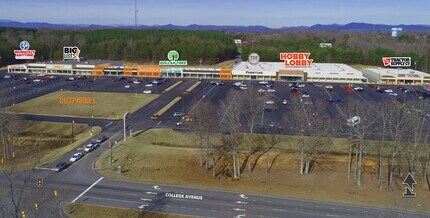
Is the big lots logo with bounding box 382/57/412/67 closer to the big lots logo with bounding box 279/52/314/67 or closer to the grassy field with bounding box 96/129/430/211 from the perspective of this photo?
the big lots logo with bounding box 279/52/314/67

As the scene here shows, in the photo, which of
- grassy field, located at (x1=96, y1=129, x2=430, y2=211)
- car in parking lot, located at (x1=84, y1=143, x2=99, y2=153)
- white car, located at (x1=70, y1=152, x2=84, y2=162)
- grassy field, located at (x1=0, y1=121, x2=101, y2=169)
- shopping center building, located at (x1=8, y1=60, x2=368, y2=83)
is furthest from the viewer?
shopping center building, located at (x1=8, y1=60, x2=368, y2=83)

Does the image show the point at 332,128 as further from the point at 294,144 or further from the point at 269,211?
the point at 269,211

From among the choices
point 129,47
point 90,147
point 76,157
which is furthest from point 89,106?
point 129,47

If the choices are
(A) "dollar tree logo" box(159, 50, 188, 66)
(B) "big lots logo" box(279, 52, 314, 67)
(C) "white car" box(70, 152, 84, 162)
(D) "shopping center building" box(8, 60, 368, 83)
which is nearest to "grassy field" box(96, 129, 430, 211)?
(C) "white car" box(70, 152, 84, 162)

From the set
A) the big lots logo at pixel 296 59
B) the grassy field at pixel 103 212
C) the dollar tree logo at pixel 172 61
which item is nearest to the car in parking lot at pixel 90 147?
the grassy field at pixel 103 212

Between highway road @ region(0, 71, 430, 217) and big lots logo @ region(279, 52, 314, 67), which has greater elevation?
big lots logo @ region(279, 52, 314, 67)

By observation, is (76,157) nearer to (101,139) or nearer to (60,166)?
(60,166)
